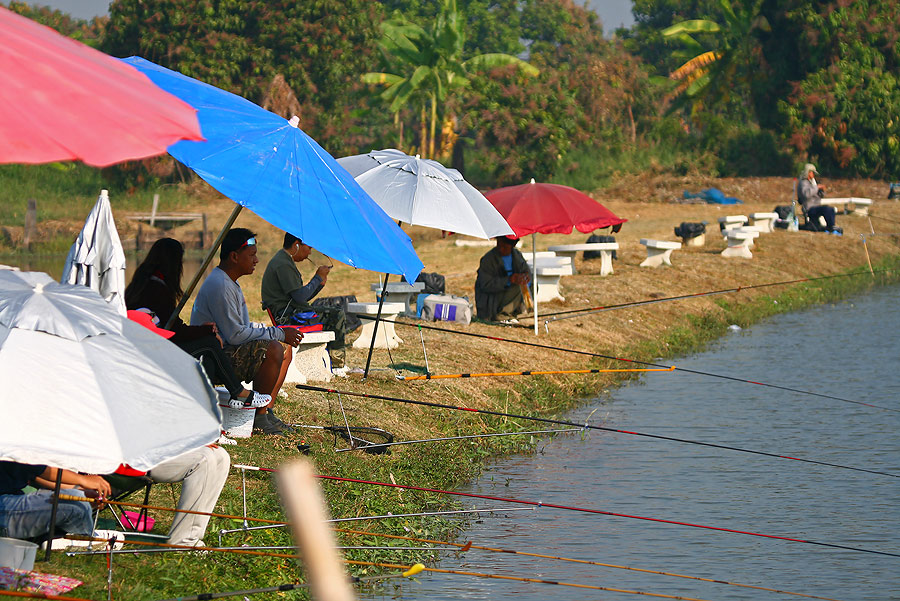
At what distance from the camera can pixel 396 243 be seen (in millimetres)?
6805

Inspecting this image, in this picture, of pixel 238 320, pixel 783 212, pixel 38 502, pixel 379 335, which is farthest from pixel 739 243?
Result: pixel 38 502

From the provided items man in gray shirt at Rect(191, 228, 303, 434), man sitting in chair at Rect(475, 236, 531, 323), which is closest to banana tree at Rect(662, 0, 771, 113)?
man sitting in chair at Rect(475, 236, 531, 323)

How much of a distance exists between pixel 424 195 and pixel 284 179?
11.7 ft

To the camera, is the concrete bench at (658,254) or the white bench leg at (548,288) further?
the concrete bench at (658,254)

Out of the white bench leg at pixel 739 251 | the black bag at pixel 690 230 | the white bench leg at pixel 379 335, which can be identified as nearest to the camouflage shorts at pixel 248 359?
the white bench leg at pixel 379 335

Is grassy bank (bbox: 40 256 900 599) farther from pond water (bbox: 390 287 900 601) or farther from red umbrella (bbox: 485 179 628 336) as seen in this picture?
red umbrella (bbox: 485 179 628 336)

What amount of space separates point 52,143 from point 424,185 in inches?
256

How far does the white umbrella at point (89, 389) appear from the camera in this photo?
4422 mm

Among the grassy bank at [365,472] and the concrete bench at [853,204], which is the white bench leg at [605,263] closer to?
the grassy bank at [365,472]

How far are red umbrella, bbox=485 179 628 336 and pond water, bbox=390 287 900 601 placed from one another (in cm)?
181

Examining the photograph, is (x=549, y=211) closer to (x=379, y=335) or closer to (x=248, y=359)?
(x=379, y=335)

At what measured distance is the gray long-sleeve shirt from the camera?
7.86m

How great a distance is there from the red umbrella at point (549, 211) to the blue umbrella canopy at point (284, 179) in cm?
522

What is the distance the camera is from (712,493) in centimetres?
903
